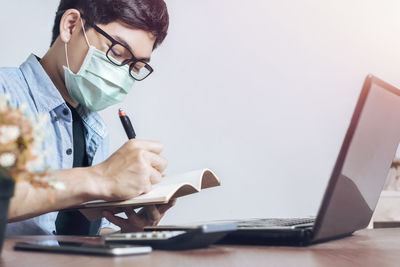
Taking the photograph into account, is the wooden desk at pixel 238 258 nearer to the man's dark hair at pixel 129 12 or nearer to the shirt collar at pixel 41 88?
the shirt collar at pixel 41 88

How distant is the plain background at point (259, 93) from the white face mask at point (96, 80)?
41 cm

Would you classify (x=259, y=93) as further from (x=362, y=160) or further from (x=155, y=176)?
(x=362, y=160)

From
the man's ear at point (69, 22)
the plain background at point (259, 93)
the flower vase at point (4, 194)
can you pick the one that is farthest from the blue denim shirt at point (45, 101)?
the flower vase at point (4, 194)

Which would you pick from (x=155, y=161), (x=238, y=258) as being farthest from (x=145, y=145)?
(x=238, y=258)

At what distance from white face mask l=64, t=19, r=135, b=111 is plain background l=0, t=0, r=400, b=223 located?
1.35 feet

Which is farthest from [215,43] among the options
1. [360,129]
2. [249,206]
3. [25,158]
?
[25,158]

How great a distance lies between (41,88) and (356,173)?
0.87 meters

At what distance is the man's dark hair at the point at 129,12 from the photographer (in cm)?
117

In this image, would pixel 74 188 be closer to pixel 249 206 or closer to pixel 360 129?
pixel 360 129

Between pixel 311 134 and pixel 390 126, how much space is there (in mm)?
1181

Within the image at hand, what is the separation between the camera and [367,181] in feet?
Answer: 2.06

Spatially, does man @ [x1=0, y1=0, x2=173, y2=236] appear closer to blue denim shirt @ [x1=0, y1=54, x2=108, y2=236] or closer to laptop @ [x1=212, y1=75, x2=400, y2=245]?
blue denim shirt @ [x1=0, y1=54, x2=108, y2=236]

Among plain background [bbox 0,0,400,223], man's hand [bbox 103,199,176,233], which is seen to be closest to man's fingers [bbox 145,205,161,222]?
man's hand [bbox 103,199,176,233]

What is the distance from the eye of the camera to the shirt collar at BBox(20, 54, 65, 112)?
1.12 metres
